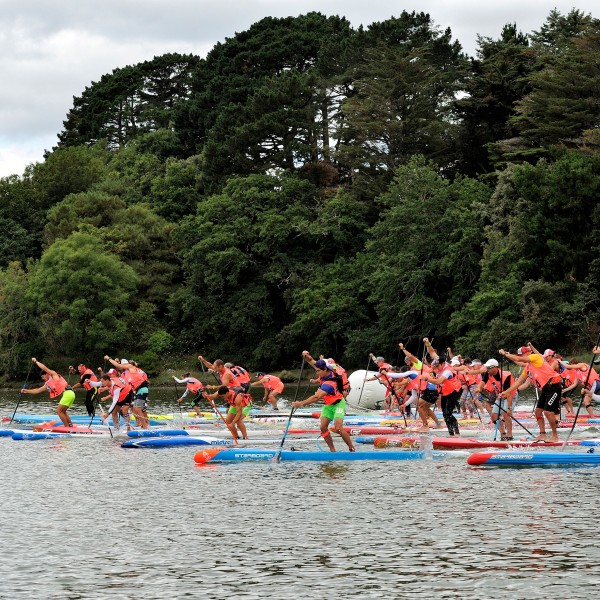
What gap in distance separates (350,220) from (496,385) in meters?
51.0

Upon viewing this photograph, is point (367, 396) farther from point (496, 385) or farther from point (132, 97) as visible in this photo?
point (132, 97)

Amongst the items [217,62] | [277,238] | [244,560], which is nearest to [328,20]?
[217,62]

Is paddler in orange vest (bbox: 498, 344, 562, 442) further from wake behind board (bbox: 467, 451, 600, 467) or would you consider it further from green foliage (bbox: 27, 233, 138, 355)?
green foliage (bbox: 27, 233, 138, 355)

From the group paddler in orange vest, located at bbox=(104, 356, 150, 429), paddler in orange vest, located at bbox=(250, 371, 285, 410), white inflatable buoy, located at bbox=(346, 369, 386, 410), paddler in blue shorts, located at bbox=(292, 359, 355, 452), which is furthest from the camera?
white inflatable buoy, located at bbox=(346, 369, 386, 410)

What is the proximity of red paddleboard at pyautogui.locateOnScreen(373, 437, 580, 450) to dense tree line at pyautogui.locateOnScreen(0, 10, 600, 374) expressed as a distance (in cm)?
3667

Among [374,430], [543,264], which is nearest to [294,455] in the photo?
[374,430]

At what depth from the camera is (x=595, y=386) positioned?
36.7 m

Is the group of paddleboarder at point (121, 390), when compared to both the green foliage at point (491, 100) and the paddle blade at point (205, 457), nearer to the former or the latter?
the paddle blade at point (205, 457)

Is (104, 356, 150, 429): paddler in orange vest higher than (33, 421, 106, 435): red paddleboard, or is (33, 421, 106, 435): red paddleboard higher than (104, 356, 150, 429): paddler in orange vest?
(104, 356, 150, 429): paddler in orange vest

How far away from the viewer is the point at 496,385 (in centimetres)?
3083

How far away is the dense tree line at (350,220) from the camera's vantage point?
67.1m

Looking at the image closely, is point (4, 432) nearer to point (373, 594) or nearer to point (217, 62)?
point (373, 594)

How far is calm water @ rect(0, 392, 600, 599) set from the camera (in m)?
14.6

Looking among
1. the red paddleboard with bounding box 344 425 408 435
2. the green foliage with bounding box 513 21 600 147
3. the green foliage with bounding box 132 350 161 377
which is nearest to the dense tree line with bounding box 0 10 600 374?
the green foliage with bounding box 513 21 600 147
